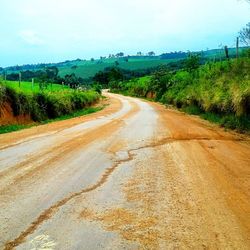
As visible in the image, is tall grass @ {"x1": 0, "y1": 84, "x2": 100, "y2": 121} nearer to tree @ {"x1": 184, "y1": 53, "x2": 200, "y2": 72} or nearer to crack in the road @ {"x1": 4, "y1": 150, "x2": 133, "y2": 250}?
crack in the road @ {"x1": 4, "y1": 150, "x2": 133, "y2": 250}

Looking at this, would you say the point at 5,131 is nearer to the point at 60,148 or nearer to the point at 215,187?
the point at 60,148

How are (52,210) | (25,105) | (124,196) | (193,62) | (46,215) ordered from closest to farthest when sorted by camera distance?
1. (46,215)
2. (52,210)
3. (124,196)
4. (25,105)
5. (193,62)

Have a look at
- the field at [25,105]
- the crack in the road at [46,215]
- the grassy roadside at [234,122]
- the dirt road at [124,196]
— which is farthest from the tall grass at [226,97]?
the crack in the road at [46,215]

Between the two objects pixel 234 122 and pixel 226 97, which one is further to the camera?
pixel 226 97

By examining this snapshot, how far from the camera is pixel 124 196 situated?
6805mm

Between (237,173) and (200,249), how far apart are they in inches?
166

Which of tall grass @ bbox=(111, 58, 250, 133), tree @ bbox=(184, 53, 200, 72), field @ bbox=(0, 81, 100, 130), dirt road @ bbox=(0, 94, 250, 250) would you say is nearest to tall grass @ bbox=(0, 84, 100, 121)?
field @ bbox=(0, 81, 100, 130)

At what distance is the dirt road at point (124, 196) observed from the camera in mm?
4996

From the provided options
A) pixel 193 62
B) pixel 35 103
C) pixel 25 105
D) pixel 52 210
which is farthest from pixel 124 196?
pixel 193 62

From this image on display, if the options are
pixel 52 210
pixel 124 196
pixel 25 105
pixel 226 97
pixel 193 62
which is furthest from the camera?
pixel 193 62

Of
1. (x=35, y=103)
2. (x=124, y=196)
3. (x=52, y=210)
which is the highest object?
(x=35, y=103)

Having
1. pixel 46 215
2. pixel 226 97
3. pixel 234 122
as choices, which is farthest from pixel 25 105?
pixel 46 215

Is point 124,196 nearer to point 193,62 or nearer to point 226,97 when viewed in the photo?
point 226,97

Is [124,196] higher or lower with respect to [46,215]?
lower
